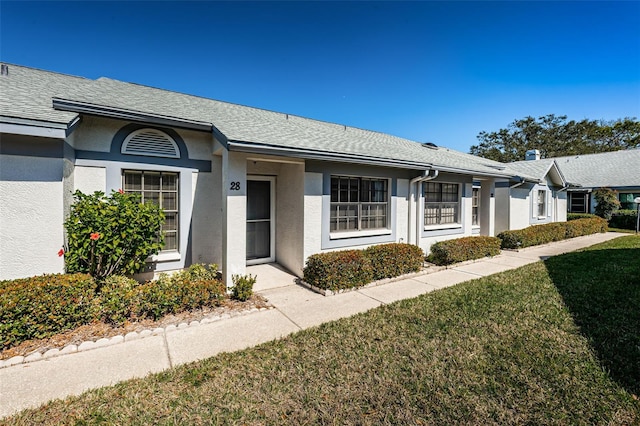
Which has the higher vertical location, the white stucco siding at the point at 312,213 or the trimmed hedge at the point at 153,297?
the white stucco siding at the point at 312,213

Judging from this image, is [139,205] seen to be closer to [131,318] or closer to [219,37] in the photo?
[131,318]

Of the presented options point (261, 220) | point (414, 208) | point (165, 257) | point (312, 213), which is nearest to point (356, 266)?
point (312, 213)

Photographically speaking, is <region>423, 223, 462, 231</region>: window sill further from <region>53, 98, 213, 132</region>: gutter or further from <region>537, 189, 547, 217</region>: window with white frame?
<region>537, 189, 547, 217</region>: window with white frame

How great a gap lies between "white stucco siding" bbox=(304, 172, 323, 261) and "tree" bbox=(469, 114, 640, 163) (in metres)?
46.9

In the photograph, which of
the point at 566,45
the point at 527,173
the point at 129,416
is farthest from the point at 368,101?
the point at 129,416

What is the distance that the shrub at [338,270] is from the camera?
256 inches

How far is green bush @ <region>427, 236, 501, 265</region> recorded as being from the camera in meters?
9.11

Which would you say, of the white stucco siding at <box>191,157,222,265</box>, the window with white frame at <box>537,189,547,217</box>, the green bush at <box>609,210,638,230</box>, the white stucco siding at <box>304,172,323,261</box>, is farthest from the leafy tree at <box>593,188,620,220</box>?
the white stucco siding at <box>191,157,222,265</box>

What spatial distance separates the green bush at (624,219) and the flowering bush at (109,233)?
29.1 meters

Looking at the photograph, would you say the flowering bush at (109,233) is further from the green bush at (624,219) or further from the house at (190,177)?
the green bush at (624,219)

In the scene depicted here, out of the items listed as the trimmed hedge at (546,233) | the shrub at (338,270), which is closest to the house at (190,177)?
the shrub at (338,270)

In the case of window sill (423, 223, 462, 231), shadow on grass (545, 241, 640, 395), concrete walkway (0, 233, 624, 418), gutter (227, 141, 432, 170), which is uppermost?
gutter (227, 141, 432, 170)

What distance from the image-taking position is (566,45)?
1073 cm

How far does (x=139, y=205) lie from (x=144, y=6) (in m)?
6.85
